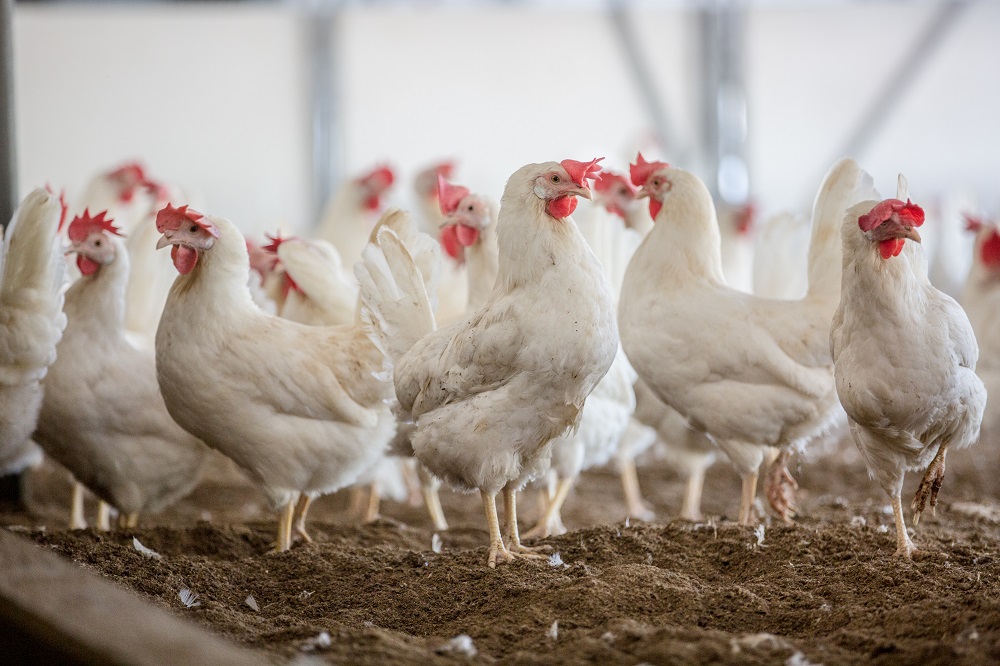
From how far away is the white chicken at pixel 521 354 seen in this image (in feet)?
12.3

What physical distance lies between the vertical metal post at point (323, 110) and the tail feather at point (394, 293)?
989 centimetres

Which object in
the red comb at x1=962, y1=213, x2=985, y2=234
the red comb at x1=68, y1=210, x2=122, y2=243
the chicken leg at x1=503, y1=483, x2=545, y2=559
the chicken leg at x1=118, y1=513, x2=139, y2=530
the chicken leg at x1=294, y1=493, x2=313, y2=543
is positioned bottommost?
the chicken leg at x1=118, y1=513, x2=139, y2=530

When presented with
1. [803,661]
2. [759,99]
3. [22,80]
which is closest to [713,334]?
[803,661]

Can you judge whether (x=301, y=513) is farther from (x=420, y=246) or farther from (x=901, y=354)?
(x=901, y=354)

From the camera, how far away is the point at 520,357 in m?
3.76

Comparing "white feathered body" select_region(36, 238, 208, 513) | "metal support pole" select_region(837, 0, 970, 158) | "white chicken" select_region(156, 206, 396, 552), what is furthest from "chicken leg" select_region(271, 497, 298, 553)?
"metal support pole" select_region(837, 0, 970, 158)

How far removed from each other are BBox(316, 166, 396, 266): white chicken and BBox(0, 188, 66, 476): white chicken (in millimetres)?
2753

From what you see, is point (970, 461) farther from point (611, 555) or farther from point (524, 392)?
point (524, 392)

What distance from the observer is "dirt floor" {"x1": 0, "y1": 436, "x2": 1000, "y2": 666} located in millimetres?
2908

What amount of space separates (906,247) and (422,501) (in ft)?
13.2

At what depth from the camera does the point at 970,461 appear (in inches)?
287

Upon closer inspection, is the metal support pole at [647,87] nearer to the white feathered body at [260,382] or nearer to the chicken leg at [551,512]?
the chicken leg at [551,512]

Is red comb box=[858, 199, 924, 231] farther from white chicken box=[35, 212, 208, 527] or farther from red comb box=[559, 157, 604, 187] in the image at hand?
white chicken box=[35, 212, 208, 527]

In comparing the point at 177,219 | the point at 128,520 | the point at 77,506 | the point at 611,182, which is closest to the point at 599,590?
the point at 177,219
